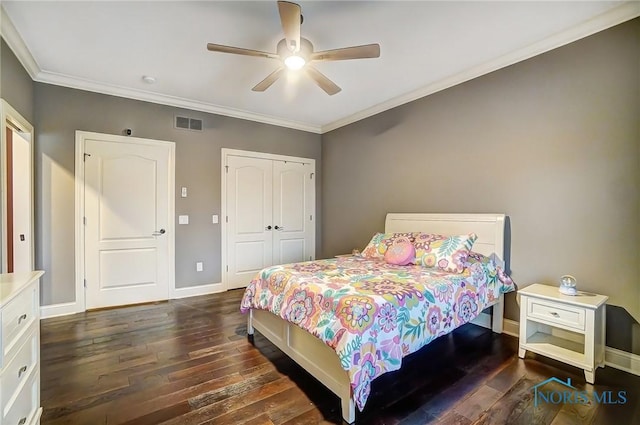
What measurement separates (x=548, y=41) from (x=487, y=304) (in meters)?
2.42

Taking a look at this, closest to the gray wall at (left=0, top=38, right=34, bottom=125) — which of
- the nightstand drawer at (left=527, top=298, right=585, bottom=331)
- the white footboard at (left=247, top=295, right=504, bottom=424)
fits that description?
the white footboard at (left=247, top=295, right=504, bottom=424)

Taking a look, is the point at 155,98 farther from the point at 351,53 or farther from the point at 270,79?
the point at 351,53

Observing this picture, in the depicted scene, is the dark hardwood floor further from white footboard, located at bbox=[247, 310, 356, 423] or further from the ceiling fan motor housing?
the ceiling fan motor housing

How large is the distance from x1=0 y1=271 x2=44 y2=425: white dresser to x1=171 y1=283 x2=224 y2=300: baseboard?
2.57 m

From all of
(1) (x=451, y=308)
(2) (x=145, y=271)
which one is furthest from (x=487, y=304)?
(2) (x=145, y=271)

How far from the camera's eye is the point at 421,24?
2.44m

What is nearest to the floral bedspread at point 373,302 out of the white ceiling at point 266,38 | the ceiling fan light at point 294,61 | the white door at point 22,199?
the ceiling fan light at point 294,61

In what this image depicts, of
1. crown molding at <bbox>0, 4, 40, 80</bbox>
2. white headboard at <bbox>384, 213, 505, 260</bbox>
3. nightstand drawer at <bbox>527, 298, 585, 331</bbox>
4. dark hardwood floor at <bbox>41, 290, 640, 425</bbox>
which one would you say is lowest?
dark hardwood floor at <bbox>41, 290, 640, 425</bbox>

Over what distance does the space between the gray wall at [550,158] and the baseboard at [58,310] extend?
14.1 feet

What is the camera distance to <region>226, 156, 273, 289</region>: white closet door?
4586mm

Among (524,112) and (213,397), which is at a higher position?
(524,112)

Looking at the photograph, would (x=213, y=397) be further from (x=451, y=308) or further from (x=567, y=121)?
(x=567, y=121)

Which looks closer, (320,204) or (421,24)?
(421,24)

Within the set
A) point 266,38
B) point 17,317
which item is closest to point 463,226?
point 266,38
